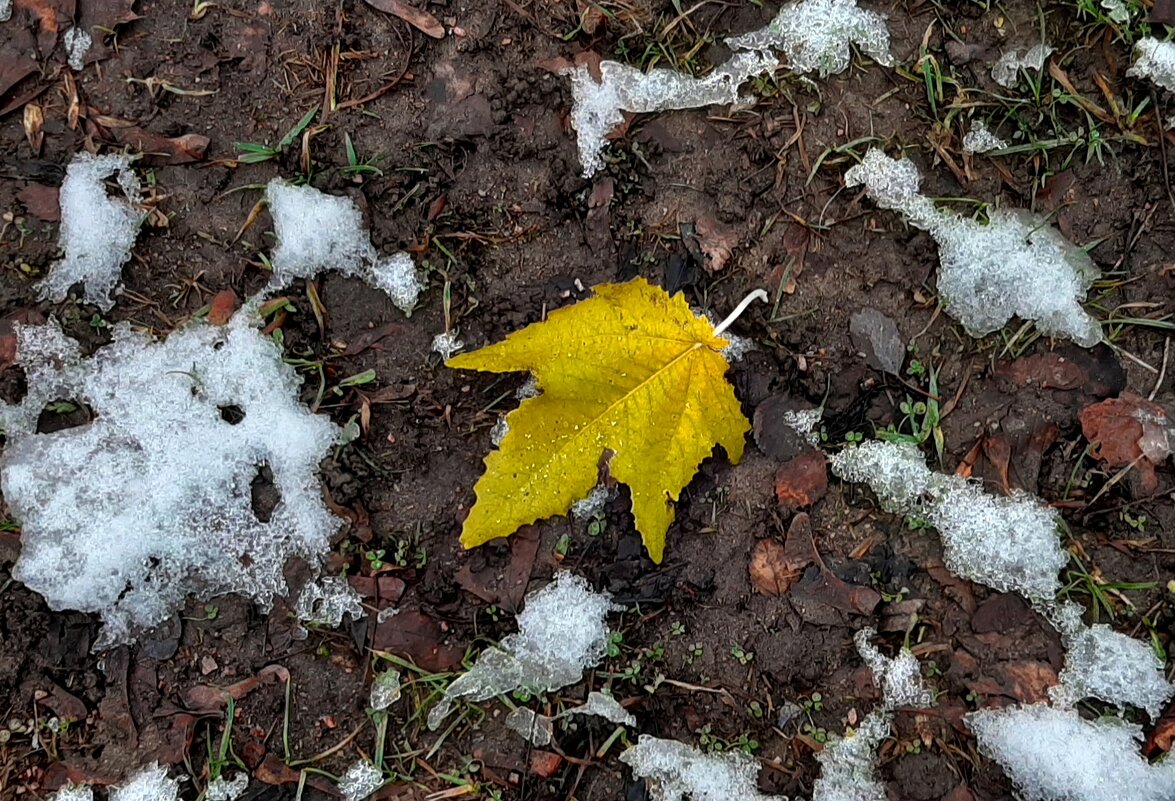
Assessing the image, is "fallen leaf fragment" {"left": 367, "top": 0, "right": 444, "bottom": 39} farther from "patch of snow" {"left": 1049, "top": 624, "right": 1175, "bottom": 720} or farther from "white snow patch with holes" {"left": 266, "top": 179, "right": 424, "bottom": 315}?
"patch of snow" {"left": 1049, "top": 624, "right": 1175, "bottom": 720}

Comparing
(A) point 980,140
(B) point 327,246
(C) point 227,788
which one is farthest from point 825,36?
(C) point 227,788

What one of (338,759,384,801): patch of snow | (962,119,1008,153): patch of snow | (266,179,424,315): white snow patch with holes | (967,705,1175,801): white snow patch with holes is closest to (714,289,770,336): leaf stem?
(962,119,1008,153): patch of snow

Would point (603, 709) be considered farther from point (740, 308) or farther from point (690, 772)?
point (740, 308)

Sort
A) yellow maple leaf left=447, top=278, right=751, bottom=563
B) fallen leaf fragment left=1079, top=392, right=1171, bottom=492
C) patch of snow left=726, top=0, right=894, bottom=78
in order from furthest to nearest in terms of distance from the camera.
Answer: patch of snow left=726, top=0, right=894, bottom=78 < fallen leaf fragment left=1079, top=392, right=1171, bottom=492 < yellow maple leaf left=447, top=278, right=751, bottom=563

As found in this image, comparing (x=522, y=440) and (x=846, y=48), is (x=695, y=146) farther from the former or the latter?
(x=522, y=440)

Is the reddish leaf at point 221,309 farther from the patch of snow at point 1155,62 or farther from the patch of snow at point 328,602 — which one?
the patch of snow at point 1155,62

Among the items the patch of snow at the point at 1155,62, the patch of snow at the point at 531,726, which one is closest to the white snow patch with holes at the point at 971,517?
the patch of snow at the point at 531,726

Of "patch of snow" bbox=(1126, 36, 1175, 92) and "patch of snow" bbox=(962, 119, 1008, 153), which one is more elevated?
"patch of snow" bbox=(1126, 36, 1175, 92)
